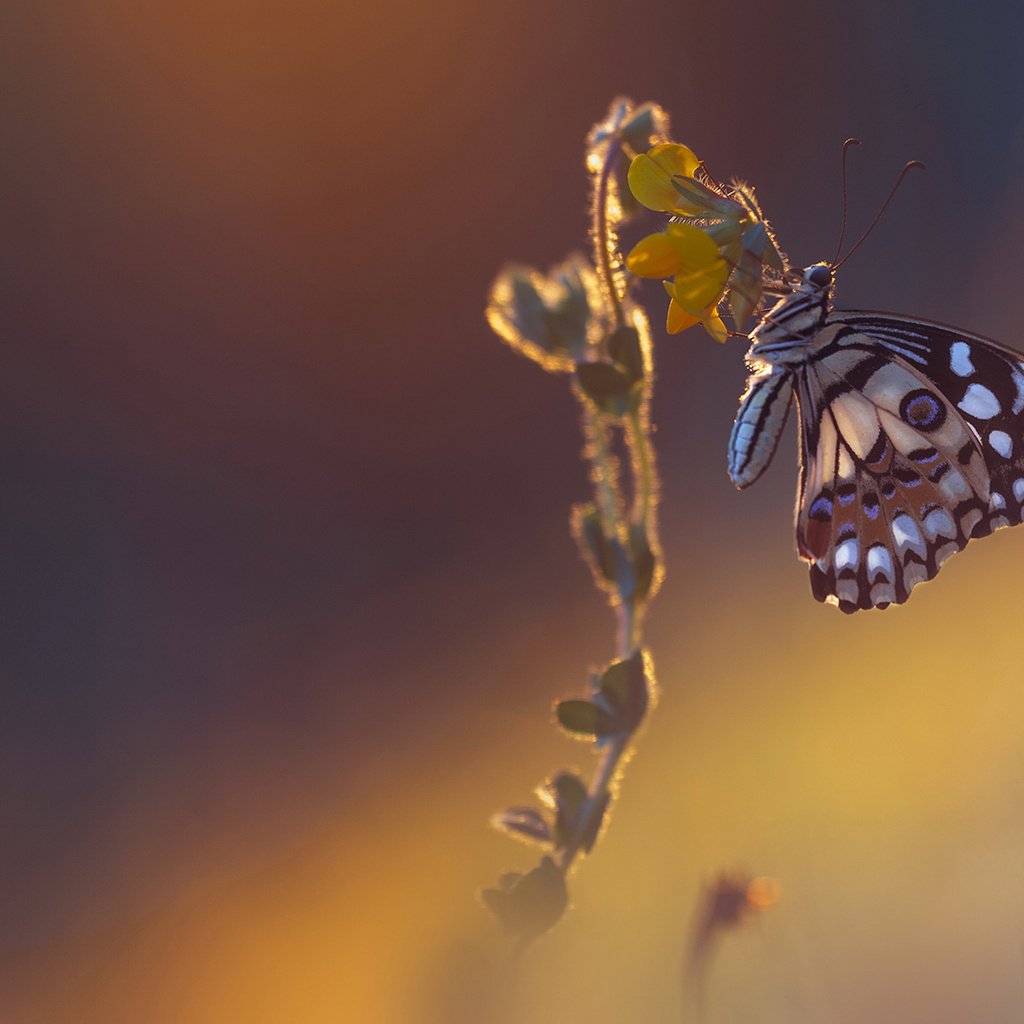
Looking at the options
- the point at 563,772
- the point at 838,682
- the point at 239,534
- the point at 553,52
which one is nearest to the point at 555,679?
the point at 838,682

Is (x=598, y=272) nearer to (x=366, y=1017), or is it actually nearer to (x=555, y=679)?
(x=366, y=1017)

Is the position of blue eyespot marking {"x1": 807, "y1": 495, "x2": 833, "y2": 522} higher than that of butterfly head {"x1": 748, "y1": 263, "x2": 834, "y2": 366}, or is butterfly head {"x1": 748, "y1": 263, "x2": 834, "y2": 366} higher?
butterfly head {"x1": 748, "y1": 263, "x2": 834, "y2": 366}

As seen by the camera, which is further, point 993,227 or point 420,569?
point 993,227

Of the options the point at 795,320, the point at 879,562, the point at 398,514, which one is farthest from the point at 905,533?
the point at 398,514

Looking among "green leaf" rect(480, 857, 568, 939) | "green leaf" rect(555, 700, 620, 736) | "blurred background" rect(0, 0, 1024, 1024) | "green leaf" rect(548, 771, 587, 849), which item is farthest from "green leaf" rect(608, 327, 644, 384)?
"blurred background" rect(0, 0, 1024, 1024)

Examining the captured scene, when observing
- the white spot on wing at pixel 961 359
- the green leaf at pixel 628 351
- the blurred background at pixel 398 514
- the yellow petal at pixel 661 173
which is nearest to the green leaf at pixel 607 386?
the green leaf at pixel 628 351

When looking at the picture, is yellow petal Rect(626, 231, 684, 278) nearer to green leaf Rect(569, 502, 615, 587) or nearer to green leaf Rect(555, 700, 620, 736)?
green leaf Rect(569, 502, 615, 587)

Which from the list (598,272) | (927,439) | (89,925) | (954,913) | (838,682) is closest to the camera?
(598,272)
